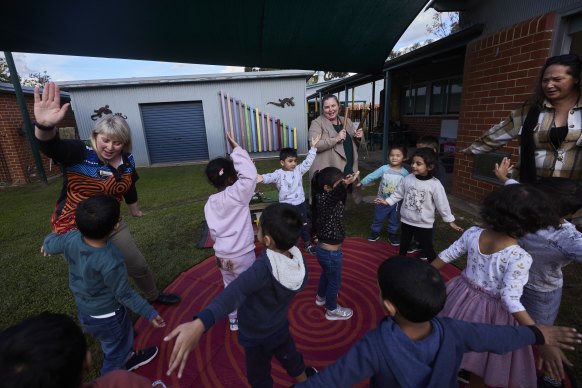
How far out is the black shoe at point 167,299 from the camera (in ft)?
10.4

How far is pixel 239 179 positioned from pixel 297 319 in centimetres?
152

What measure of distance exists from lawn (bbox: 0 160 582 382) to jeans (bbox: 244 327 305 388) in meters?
1.49

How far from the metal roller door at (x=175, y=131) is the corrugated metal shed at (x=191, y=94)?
319mm

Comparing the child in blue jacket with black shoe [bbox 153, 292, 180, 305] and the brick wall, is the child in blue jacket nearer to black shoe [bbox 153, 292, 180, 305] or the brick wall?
black shoe [bbox 153, 292, 180, 305]

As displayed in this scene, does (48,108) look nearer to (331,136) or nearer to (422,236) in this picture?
(331,136)

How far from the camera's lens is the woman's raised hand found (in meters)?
1.83

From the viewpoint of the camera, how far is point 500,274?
1.78 m

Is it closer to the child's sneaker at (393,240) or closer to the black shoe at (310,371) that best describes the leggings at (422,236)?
the child's sneaker at (393,240)

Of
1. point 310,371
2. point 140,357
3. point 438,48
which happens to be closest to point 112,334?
point 140,357

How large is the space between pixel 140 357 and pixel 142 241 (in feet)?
8.85

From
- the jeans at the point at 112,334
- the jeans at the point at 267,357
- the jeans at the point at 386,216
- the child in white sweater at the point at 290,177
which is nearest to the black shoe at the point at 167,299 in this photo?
the jeans at the point at 112,334

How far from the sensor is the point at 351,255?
4.05 meters

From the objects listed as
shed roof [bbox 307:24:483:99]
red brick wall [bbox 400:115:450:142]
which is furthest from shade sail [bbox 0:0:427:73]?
red brick wall [bbox 400:115:450:142]

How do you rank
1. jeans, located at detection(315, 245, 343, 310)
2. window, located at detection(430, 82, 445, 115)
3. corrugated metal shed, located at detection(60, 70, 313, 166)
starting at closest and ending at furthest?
jeans, located at detection(315, 245, 343, 310), window, located at detection(430, 82, 445, 115), corrugated metal shed, located at detection(60, 70, 313, 166)
